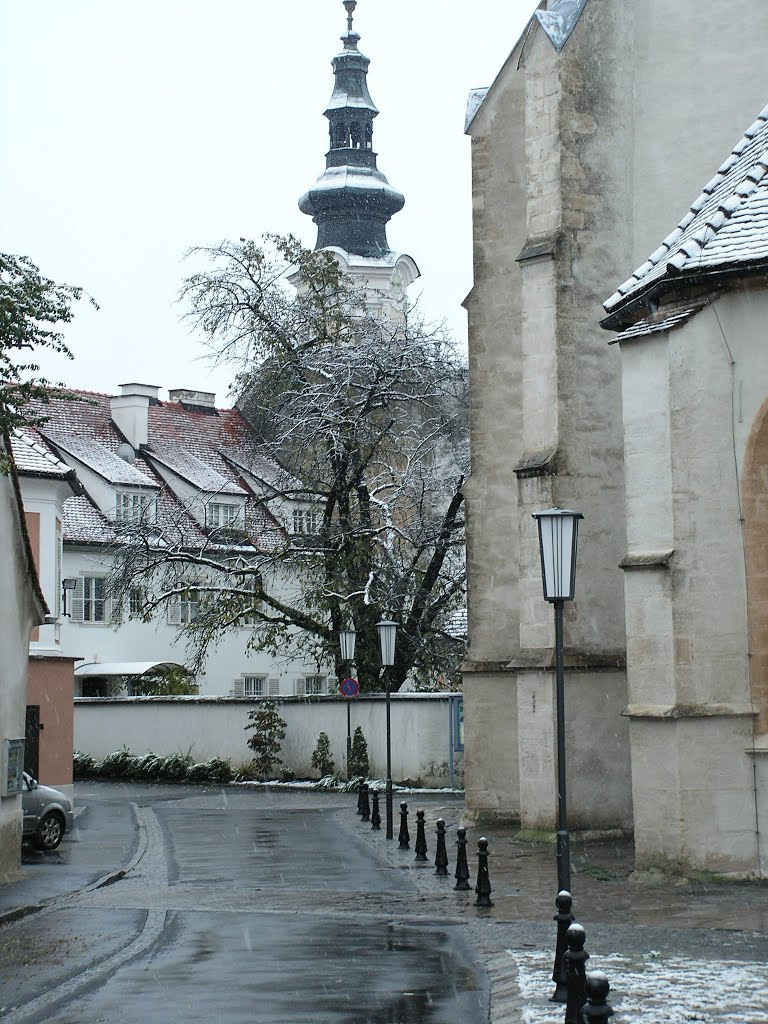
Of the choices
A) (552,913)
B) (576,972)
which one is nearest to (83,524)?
(552,913)

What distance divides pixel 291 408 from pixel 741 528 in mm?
20260

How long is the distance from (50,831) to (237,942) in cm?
992

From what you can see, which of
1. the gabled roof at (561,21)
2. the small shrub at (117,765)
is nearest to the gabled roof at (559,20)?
the gabled roof at (561,21)

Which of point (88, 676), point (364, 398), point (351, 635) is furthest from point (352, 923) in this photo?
point (88, 676)

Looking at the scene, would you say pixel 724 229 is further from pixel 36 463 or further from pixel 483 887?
pixel 36 463

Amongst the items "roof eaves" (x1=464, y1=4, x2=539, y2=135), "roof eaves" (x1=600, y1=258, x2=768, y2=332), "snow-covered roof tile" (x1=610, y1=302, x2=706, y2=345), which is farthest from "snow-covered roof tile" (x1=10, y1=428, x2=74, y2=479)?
"snow-covered roof tile" (x1=610, y1=302, x2=706, y2=345)

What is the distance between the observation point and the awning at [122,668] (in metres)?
46.6

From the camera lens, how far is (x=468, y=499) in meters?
24.5

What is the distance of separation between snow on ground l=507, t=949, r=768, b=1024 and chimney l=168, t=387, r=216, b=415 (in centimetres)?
4883

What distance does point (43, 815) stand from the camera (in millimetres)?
21375

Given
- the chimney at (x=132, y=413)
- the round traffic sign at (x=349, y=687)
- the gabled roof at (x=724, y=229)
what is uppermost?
the chimney at (x=132, y=413)

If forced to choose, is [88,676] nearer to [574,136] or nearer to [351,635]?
[351,635]

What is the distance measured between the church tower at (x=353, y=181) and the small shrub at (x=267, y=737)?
3313 centimetres

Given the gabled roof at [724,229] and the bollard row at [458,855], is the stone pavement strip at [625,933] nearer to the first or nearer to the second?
the bollard row at [458,855]
